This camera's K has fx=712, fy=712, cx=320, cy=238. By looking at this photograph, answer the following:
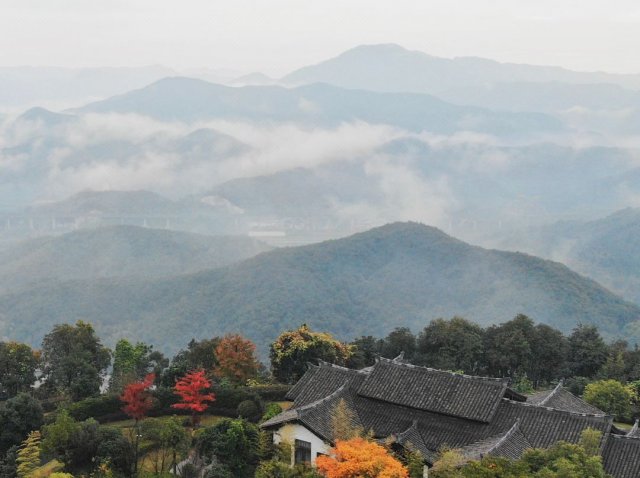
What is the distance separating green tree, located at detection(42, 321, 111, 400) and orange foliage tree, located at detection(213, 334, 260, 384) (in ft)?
22.7

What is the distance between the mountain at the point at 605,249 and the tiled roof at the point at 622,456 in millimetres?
135435

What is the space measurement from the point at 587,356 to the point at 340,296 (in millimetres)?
66720

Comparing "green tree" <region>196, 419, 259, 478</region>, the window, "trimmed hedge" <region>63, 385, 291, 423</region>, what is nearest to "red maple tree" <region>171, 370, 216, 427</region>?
"trimmed hedge" <region>63, 385, 291, 423</region>

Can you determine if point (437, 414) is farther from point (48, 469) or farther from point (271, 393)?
point (48, 469)

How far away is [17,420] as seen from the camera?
2922cm

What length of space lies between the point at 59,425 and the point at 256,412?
9.30 meters

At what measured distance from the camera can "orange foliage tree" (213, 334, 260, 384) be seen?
4072 cm

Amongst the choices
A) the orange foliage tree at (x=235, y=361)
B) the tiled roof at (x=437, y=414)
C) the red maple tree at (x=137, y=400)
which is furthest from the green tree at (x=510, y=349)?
the red maple tree at (x=137, y=400)

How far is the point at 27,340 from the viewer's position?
347ft

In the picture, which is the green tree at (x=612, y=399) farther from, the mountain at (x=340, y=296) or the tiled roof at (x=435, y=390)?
the mountain at (x=340, y=296)

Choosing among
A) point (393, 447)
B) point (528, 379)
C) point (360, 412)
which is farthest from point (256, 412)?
point (528, 379)

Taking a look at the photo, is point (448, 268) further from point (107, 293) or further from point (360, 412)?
point (360, 412)

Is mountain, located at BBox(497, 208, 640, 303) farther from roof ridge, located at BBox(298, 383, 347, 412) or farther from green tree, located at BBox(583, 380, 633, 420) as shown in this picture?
roof ridge, located at BBox(298, 383, 347, 412)

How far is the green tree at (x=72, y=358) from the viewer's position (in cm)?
4103
